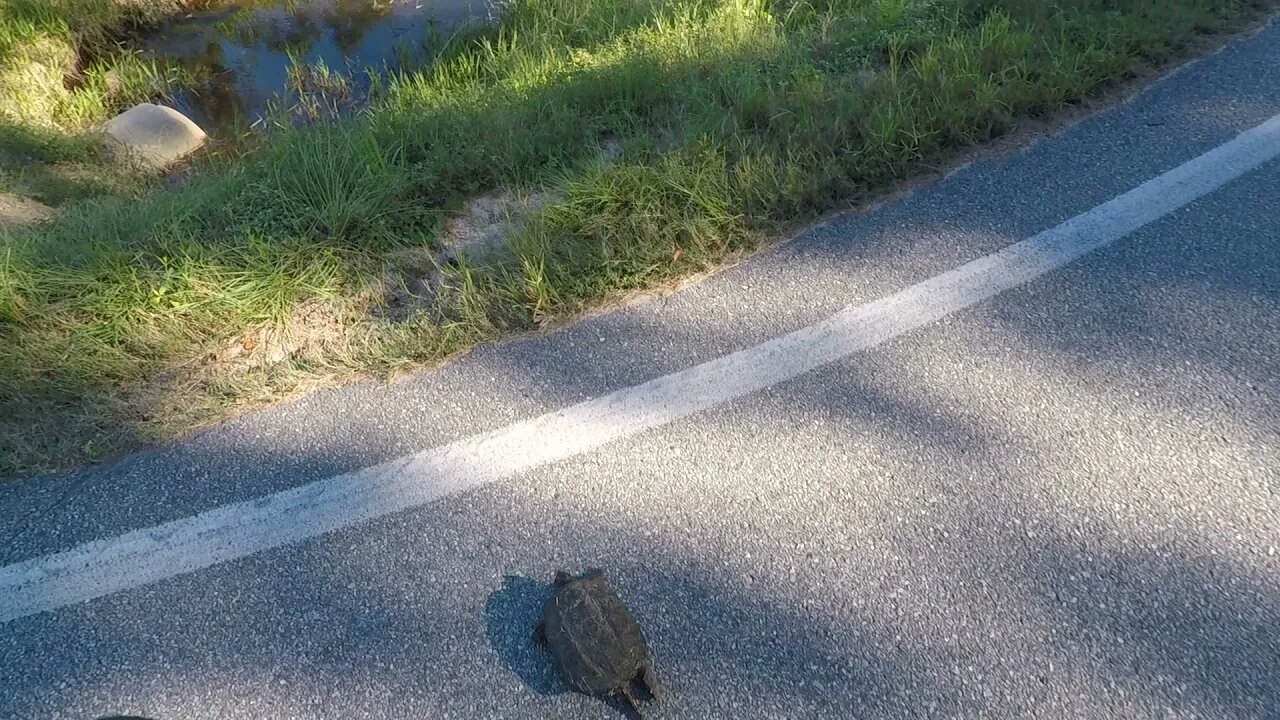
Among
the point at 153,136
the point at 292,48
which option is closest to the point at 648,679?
the point at 153,136

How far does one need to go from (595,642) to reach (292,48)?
7.06 meters

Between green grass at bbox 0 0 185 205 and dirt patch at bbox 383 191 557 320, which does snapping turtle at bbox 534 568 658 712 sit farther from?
green grass at bbox 0 0 185 205

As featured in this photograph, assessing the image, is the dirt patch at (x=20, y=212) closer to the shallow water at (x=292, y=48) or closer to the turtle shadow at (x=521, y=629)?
the shallow water at (x=292, y=48)

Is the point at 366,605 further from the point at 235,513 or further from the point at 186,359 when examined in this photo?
the point at 186,359

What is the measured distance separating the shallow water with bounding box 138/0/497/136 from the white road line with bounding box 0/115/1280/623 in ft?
13.7

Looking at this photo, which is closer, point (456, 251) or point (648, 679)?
point (648, 679)

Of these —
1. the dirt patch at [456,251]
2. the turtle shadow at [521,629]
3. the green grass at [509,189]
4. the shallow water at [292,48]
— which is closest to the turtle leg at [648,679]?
the turtle shadow at [521,629]

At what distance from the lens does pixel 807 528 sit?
234cm

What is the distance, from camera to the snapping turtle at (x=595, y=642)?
6.48ft

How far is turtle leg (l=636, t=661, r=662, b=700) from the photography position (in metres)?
2.00

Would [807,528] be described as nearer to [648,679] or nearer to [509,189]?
[648,679]

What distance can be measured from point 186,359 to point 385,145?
1653 mm

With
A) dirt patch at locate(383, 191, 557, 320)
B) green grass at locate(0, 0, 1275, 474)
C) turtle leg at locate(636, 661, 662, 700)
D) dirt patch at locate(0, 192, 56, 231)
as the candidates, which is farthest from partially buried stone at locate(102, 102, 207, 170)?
turtle leg at locate(636, 661, 662, 700)

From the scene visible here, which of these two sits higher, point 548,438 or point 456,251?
point 456,251
